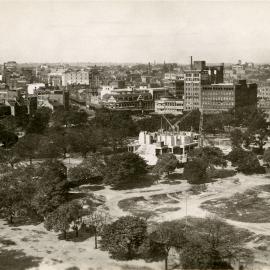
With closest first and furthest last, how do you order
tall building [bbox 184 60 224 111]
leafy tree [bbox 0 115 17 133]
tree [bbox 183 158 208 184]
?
tree [bbox 183 158 208 184] → leafy tree [bbox 0 115 17 133] → tall building [bbox 184 60 224 111]

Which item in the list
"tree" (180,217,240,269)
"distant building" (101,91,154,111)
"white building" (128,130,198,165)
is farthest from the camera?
"distant building" (101,91,154,111)

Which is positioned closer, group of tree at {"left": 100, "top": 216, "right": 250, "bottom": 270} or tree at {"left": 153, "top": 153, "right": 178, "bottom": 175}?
group of tree at {"left": 100, "top": 216, "right": 250, "bottom": 270}

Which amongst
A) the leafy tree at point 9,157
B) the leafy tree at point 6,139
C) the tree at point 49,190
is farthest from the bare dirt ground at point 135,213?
the leafy tree at point 6,139

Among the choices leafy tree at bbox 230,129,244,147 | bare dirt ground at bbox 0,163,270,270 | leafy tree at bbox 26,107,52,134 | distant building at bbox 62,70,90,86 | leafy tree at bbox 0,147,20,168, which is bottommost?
bare dirt ground at bbox 0,163,270,270

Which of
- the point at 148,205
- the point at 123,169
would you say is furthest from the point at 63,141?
the point at 148,205

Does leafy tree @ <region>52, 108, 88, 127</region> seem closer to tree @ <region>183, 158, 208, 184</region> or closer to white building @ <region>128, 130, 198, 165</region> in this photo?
white building @ <region>128, 130, 198, 165</region>

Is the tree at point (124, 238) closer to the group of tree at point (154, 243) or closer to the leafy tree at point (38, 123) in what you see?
the group of tree at point (154, 243)

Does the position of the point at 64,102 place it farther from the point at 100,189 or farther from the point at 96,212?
the point at 96,212

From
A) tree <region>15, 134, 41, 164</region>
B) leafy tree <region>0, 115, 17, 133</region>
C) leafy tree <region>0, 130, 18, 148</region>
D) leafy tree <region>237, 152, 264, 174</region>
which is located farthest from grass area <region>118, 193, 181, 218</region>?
leafy tree <region>0, 115, 17, 133</region>
